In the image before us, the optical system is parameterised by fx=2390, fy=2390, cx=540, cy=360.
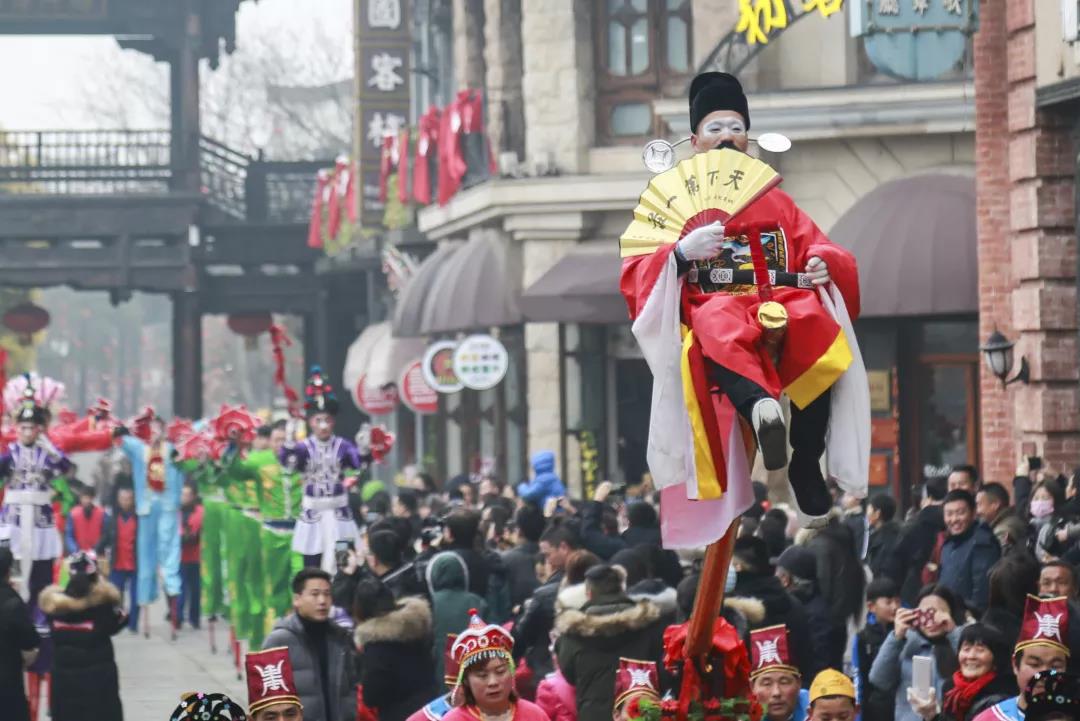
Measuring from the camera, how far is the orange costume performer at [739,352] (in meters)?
6.90

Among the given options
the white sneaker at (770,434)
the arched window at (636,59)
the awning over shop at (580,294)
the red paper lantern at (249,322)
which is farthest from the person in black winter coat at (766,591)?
the red paper lantern at (249,322)

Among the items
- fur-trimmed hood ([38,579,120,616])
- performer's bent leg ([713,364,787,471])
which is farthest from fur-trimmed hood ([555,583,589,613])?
performer's bent leg ([713,364,787,471])

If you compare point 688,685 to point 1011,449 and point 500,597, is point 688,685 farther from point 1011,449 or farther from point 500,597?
point 1011,449

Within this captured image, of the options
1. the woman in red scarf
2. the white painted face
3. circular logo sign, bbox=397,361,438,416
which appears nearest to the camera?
the woman in red scarf

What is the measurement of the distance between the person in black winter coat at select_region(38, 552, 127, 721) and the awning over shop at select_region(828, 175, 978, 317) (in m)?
9.17

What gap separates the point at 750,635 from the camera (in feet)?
30.6

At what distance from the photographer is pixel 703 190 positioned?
7035mm

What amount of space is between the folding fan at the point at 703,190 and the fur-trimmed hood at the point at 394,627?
472cm

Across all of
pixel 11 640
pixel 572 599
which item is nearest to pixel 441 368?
pixel 11 640

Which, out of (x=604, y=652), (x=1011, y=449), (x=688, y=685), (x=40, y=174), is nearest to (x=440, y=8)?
(x=40, y=174)

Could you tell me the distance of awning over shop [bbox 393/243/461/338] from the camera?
32.8 meters

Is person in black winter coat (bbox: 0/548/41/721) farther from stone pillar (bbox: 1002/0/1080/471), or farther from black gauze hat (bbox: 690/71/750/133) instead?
stone pillar (bbox: 1002/0/1080/471)

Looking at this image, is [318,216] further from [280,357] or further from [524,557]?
[524,557]

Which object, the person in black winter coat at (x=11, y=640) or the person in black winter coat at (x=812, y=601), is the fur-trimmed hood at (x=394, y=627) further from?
the person in black winter coat at (x=11, y=640)
